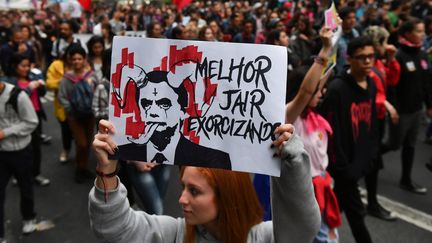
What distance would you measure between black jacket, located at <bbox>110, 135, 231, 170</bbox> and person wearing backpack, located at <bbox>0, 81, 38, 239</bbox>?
2.44 meters

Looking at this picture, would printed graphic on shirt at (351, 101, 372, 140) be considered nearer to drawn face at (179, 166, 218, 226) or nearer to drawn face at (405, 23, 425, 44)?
drawn face at (405, 23, 425, 44)

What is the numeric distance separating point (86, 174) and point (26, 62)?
149 centimetres

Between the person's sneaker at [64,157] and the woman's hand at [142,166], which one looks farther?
the person's sneaker at [64,157]

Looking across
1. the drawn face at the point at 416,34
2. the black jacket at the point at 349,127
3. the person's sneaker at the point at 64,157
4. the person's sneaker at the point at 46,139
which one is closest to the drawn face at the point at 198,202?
the black jacket at the point at 349,127

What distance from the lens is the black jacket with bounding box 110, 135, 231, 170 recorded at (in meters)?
1.51

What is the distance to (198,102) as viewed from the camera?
153cm

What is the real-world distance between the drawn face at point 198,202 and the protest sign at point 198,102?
0.30 feet

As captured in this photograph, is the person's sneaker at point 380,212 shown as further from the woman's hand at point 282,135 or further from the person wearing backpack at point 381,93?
the woman's hand at point 282,135

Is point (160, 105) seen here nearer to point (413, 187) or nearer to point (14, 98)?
point (14, 98)

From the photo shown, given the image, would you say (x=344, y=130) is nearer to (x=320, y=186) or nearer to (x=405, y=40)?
(x=320, y=186)

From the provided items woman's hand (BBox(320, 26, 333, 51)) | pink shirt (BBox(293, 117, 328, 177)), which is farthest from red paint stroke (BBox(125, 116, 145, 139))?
woman's hand (BBox(320, 26, 333, 51))

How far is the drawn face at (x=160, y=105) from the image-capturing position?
61.1 inches

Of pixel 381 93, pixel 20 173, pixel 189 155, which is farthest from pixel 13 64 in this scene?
pixel 381 93

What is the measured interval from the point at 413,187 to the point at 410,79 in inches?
45.1
